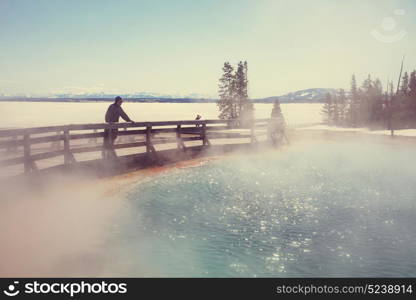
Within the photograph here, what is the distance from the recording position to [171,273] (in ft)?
21.5

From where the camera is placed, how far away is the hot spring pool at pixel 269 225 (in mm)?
6934

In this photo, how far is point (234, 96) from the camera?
179 feet

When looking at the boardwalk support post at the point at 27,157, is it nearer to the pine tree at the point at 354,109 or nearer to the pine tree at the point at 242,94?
the pine tree at the point at 242,94

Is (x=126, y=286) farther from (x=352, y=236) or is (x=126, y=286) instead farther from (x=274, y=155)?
(x=274, y=155)

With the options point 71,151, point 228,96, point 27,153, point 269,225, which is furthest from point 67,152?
point 228,96

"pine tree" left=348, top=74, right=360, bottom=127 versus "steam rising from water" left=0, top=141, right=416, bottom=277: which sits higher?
"pine tree" left=348, top=74, right=360, bottom=127

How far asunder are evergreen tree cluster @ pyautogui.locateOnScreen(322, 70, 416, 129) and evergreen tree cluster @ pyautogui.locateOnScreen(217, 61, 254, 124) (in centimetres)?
1880

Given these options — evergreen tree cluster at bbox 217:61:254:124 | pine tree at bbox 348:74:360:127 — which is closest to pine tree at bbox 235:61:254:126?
evergreen tree cluster at bbox 217:61:254:124

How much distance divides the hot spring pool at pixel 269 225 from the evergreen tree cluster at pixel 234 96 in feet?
127

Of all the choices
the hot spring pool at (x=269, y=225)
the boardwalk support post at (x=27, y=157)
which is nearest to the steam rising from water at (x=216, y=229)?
the hot spring pool at (x=269, y=225)

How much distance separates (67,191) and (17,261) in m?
5.28

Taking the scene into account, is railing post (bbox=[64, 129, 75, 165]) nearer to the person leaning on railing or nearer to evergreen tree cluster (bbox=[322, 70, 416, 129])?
the person leaning on railing

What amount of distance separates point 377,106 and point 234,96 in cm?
2350

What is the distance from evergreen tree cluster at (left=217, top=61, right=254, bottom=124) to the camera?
54500mm
